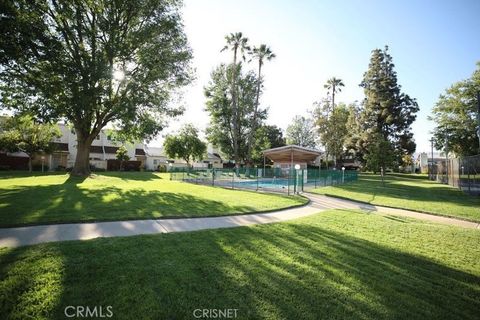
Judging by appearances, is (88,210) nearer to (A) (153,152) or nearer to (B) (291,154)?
(B) (291,154)

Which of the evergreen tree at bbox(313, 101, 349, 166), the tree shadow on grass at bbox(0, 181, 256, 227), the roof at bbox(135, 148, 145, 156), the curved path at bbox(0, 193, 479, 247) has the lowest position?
the curved path at bbox(0, 193, 479, 247)

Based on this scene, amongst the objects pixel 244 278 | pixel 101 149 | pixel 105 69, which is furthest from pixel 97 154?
pixel 244 278

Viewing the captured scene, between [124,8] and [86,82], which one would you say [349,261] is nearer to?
[86,82]

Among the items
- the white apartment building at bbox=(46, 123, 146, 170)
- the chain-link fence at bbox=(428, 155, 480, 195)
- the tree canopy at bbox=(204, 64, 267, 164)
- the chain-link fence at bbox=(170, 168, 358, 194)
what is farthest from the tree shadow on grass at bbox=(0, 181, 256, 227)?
the tree canopy at bbox=(204, 64, 267, 164)

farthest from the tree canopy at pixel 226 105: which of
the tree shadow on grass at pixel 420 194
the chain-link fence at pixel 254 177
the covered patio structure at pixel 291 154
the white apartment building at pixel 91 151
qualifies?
the tree shadow on grass at pixel 420 194

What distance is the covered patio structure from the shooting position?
36.2m

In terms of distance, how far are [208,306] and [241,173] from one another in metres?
23.5

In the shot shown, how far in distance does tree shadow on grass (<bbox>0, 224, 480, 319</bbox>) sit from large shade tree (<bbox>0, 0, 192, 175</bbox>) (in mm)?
13327

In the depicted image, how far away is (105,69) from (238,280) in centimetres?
2050

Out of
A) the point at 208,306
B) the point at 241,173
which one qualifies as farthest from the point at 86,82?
the point at 208,306

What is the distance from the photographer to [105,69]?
19.4 metres

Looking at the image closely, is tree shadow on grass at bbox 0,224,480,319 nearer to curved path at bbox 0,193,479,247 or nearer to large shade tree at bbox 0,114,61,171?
curved path at bbox 0,193,479,247

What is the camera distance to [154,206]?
998 centimetres

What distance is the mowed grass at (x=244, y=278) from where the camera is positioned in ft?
10.9
